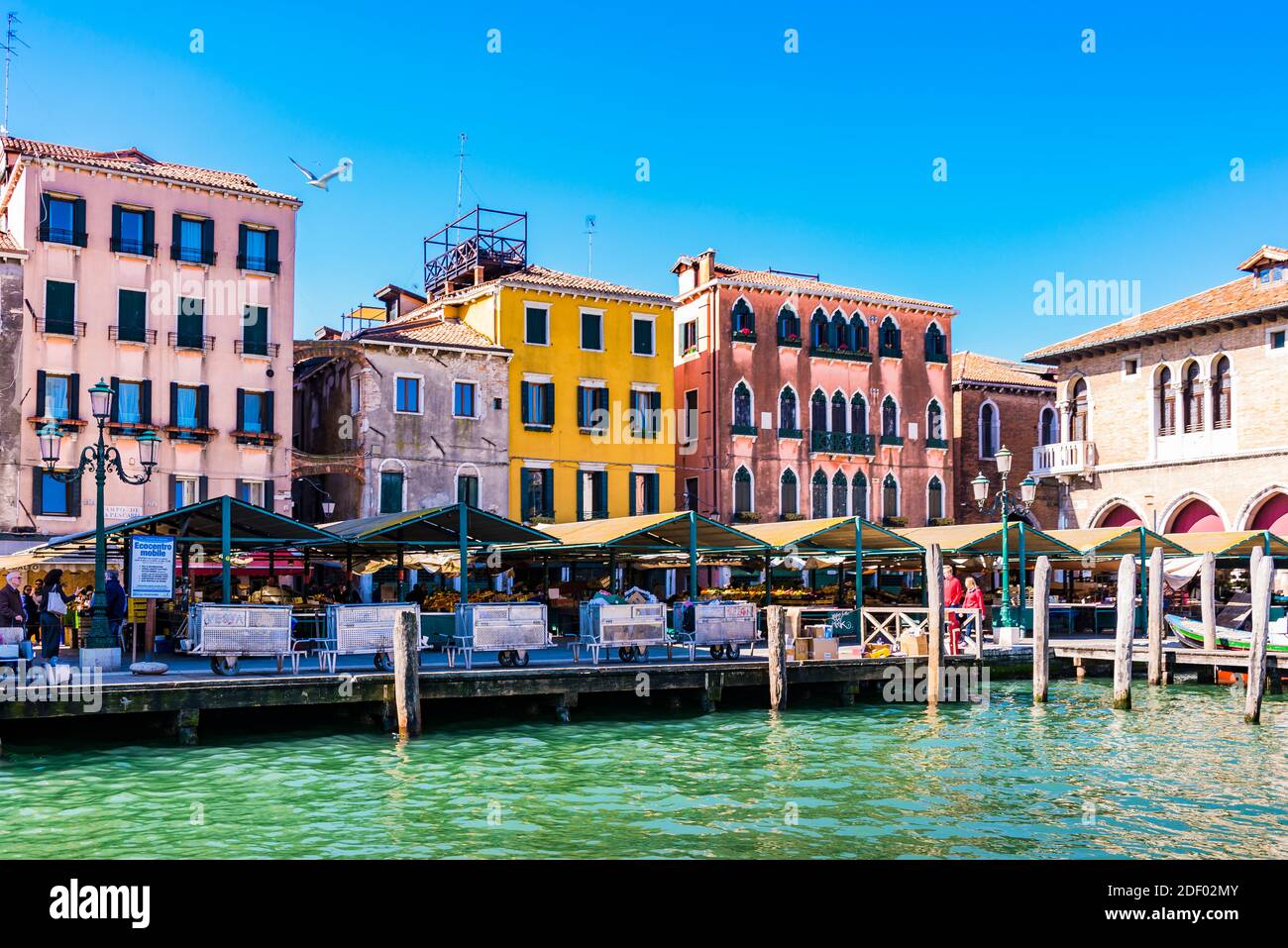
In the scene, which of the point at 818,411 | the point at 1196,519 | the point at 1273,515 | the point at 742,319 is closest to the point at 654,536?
the point at 742,319

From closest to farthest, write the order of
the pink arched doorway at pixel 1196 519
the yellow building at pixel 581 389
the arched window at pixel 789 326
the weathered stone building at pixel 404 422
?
the weathered stone building at pixel 404 422 → the pink arched doorway at pixel 1196 519 → the yellow building at pixel 581 389 → the arched window at pixel 789 326

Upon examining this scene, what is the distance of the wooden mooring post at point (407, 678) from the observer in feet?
54.3

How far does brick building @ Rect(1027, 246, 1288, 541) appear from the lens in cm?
3397

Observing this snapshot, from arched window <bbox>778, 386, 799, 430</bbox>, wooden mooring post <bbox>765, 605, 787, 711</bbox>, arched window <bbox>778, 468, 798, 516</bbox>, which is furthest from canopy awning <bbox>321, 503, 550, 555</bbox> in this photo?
arched window <bbox>778, 386, 799, 430</bbox>

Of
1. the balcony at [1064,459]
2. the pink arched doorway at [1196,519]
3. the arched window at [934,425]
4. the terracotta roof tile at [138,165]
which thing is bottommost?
the pink arched doorway at [1196,519]

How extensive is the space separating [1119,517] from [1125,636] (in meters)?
19.0

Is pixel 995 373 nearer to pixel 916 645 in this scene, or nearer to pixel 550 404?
pixel 550 404

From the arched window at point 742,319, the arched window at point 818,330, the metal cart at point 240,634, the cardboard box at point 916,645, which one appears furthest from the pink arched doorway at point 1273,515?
the metal cart at point 240,634

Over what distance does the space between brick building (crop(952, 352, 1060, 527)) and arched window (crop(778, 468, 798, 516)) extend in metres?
6.77

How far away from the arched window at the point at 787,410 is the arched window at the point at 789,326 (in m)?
1.54

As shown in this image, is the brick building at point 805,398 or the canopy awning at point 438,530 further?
the brick building at point 805,398

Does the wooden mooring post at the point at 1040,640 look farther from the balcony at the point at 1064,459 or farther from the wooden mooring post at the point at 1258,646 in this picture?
the balcony at the point at 1064,459

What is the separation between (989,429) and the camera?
1767 inches
